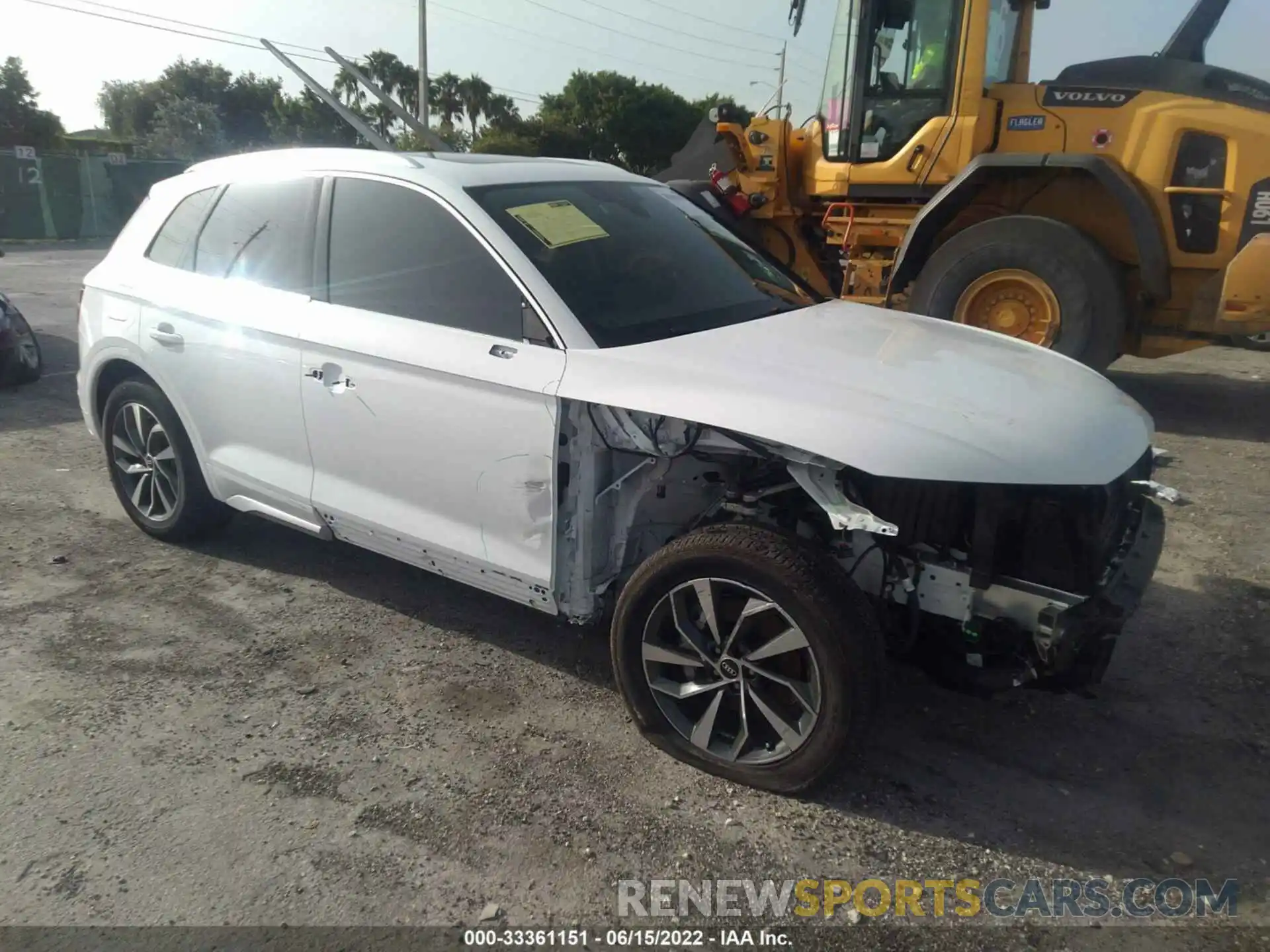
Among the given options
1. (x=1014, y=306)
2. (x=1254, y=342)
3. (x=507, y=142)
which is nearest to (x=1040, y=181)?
(x=1014, y=306)

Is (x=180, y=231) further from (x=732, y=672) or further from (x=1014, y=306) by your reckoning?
(x=1014, y=306)

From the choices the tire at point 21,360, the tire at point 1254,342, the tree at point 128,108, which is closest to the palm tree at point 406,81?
the tree at point 128,108

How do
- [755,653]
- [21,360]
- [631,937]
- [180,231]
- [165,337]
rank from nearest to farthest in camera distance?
1. [631,937]
2. [755,653]
3. [165,337]
4. [180,231]
5. [21,360]

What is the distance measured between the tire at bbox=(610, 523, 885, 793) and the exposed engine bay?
0.61 ft

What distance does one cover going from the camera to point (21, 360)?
765 cm

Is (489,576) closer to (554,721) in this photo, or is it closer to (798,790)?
(554,721)

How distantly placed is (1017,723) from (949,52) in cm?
549

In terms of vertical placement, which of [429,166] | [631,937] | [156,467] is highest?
[429,166]

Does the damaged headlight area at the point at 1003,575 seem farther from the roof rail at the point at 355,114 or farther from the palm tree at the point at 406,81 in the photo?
the palm tree at the point at 406,81

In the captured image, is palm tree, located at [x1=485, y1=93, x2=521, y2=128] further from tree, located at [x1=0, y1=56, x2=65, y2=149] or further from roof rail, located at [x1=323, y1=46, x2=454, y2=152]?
roof rail, located at [x1=323, y1=46, x2=454, y2=152]

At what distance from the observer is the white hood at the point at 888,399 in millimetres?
2533

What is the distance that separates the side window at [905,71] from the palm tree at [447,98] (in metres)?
47.6

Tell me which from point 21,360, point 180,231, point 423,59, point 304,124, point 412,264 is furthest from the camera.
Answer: point 304,124

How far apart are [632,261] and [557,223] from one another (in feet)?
1.01
